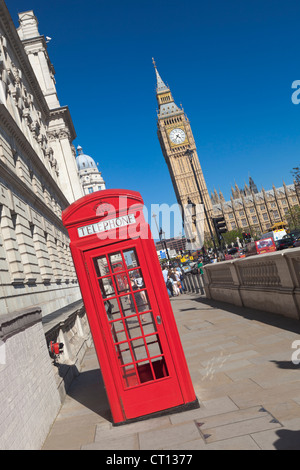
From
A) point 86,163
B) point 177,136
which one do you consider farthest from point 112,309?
point 86,163

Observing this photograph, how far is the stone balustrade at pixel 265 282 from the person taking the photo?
27.3ft

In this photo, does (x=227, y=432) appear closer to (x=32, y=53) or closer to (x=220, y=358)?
(x=220, y=358)

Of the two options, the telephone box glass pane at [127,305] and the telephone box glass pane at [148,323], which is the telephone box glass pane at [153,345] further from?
the telephone box glass pane at [127,305]

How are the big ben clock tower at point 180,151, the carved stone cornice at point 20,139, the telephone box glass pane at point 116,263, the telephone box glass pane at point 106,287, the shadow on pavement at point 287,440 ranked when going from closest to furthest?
1. the shadow on pavement at point 287,440
2. the telephone box glass pane at point 116,263
3. the telephone box glass pane at point 106,287
4. the carved stone cornice at point 20,139
5. the big ben clock tower at point 180,151

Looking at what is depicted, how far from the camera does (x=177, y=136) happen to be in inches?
5669

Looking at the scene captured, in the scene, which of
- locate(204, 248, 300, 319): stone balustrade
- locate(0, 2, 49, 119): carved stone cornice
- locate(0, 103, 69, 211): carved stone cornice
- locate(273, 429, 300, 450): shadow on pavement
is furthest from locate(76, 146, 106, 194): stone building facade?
locate(273, 429, 300, 450): shadow on pavement

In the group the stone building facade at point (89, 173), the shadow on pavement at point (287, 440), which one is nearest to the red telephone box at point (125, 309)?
the shadow on pavement at point (287, 440)

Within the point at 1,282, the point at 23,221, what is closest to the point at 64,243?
the point at 23,221

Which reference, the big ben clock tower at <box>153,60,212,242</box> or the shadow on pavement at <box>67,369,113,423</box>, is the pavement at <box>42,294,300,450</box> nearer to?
the shadow on pavement at <box>67,369,113,423</box>

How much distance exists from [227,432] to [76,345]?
612cm

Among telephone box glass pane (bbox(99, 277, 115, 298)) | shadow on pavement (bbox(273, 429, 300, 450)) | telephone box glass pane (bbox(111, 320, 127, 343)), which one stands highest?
telephone box glass pane (bbox(99, 277, 115, 298))

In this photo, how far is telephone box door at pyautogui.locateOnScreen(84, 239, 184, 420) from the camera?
5328 millimetres

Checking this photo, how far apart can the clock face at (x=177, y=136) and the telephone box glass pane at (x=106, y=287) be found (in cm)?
14109

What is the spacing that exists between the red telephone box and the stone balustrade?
138 inches
